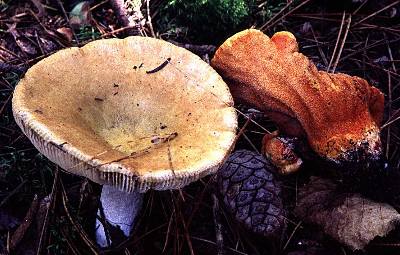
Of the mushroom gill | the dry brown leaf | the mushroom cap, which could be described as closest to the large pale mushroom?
the mushroom cap

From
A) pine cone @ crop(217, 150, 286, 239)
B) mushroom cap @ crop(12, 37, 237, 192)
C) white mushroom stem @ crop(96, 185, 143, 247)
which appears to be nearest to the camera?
mushroom cap @ crop(12, 37, 237, 192)

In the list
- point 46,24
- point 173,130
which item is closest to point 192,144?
point 173,130

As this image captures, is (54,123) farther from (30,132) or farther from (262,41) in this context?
(262,41)

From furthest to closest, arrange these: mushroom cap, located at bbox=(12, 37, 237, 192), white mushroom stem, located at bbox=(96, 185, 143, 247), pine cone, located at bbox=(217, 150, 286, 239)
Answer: pine cone, located at bbox=(217, 150, 286, 239)
white mushroom stem, located at bbox=(96, 185, 143, 247)
mushroom cap, located at bbox=(12, 37, 237, 192)

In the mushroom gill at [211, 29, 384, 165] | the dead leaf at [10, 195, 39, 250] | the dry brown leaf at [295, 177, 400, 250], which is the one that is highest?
the mushroom gill at [211, 29, 384, 165]

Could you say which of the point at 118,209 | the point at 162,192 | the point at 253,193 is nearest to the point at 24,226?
the point at 118,209

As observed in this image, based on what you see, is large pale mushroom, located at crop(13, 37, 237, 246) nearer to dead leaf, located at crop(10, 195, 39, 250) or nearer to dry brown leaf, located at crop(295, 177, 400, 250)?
dead leaf, located at crop(10, 195, 39, 250)

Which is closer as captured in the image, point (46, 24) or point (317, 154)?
point (317, 154)

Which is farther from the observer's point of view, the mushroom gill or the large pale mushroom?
the mushroom gill
